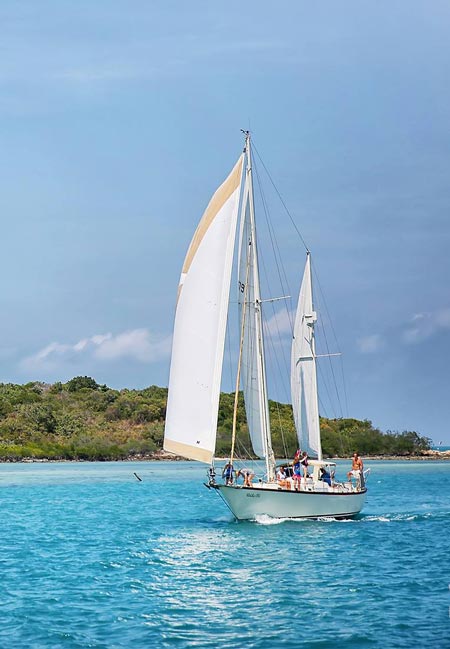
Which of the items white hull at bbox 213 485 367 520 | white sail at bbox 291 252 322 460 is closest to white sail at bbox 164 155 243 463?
white hull at bbox 213 485 367 520

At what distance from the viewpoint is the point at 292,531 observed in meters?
36.2

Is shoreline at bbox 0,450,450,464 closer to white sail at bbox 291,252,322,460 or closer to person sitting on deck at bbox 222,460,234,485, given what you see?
white sail at bbox 291,252,322,460

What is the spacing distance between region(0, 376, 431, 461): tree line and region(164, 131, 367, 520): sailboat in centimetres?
8408

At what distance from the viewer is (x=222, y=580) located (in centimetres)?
2623

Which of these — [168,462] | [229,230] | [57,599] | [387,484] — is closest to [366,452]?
[168,462]

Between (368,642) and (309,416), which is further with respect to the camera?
(309,416)

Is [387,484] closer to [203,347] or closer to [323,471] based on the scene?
[323,471]

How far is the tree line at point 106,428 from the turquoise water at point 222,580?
84.2 meters

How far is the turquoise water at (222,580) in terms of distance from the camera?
64.8 feet

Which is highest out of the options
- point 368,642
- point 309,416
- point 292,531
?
point 309,416

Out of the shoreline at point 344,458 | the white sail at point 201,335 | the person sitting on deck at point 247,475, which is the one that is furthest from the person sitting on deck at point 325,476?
the shoreline at point 344,458

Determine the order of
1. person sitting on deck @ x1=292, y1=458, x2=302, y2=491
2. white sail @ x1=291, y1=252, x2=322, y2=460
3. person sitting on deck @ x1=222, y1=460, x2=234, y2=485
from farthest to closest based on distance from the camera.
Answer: white sail @ x1=291, y1=252, x2=322, y2=460 < person sitting on deck @ x1=292, y1=458, x2=302, y2=491 < person sitting on deck @ x1=222, y1=460, x2=234, y2=485

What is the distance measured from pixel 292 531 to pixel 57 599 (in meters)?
14.1

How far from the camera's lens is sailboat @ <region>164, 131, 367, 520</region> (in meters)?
36.8
